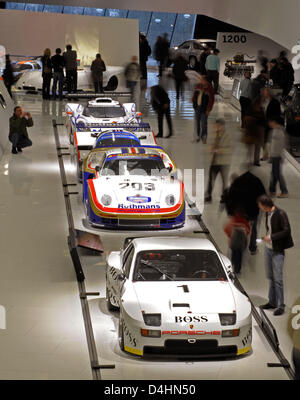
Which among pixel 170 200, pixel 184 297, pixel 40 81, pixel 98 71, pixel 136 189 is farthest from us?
pixel 40 81

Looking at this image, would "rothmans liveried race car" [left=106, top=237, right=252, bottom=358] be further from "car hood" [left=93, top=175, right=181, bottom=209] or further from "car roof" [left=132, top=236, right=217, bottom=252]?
"car hood" [left=93, top=175, right=181, bottom=209]

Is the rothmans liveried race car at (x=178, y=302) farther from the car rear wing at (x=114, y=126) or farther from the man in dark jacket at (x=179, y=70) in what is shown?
the man in dark jacket at (x=179, y=70)

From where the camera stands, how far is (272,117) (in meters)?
16.3

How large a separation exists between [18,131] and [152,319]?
40.0ft

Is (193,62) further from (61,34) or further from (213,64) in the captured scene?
(213,64)

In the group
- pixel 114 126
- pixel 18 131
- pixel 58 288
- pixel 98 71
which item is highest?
pixel 98 71

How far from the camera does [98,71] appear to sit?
2777 cm

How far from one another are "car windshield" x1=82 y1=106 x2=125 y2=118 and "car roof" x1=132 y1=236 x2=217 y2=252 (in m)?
10.9

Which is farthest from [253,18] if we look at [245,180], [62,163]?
[245,180]

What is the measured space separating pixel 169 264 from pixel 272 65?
1628cm

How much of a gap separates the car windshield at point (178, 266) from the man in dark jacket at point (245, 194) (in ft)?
6.31

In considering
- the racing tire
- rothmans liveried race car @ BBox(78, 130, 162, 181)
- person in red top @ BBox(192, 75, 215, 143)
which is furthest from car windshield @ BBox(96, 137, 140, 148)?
the racing tire

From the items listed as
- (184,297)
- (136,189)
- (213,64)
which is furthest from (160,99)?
(184,297)

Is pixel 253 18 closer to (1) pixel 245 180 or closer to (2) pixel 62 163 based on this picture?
(2) pixel 62 163
